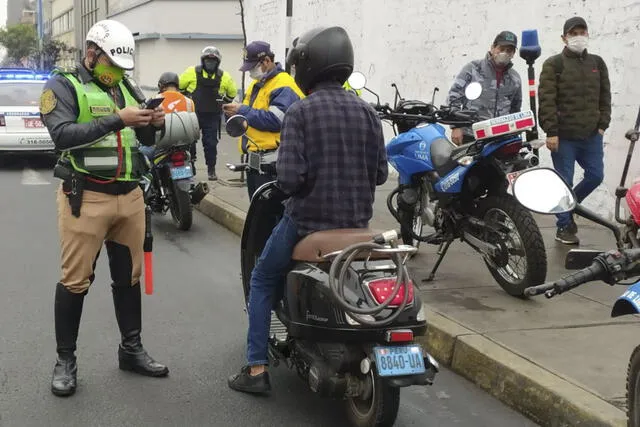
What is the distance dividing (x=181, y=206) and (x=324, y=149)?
526 centimetres

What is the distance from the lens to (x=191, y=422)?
3926 mm

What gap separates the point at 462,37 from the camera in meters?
10.6

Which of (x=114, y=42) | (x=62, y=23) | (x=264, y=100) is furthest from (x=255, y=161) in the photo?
(x=62, y=23)

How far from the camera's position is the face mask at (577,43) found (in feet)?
23.7

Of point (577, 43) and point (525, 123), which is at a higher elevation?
point (577, 43)

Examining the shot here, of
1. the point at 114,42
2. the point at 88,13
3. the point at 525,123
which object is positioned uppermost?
the point at 88,13

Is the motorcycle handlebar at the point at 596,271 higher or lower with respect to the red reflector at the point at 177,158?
higher

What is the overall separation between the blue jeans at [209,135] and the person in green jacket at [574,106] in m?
5.91

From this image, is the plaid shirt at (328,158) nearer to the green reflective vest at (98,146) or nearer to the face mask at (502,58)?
the green reflective vest at (98,146)

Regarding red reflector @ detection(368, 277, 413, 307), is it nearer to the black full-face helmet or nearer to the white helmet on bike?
the black full-face helmet

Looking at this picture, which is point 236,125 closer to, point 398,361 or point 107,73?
point 107,73

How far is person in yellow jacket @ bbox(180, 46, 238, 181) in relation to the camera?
12133 millimetres

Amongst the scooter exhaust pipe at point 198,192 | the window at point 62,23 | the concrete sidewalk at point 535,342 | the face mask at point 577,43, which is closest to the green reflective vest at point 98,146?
the concrete sidewalk at point 535,342

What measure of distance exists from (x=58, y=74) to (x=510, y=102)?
4291 millimetres
